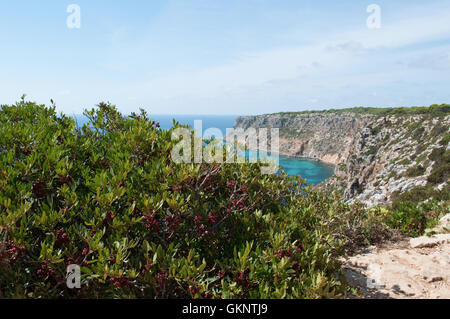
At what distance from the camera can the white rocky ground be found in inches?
194

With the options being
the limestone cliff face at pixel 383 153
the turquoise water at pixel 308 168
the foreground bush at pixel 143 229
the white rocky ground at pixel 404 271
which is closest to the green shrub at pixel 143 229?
the foreground bush at pixel 143 229

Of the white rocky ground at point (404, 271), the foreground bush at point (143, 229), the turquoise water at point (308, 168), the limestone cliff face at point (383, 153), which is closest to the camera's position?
the foreground bush at point (143, 229)

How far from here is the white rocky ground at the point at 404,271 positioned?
493cm

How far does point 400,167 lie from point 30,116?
56350 mm

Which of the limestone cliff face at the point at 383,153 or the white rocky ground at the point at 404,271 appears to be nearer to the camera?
the white rocky ground at the point at 404,271

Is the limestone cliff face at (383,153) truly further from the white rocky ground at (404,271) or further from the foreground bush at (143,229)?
the foreground bush at (143,229)

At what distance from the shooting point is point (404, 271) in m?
5.58

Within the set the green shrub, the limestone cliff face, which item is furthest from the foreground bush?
the limestone cliff face

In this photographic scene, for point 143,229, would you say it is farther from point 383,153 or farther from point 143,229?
point 383,153

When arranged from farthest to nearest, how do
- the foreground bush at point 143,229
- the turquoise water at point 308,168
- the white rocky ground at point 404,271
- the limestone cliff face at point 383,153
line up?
the turquoise water at point 308,168 < the limestone cliff face at point 383,153 < the white rocky ground at point 404,271 < the foreground bush at point 143,229

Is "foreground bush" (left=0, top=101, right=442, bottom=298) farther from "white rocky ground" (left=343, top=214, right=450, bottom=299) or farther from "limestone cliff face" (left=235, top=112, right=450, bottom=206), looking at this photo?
"limestone cliff face" (left=235, top=112, right=450, bottom=206)
